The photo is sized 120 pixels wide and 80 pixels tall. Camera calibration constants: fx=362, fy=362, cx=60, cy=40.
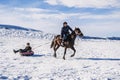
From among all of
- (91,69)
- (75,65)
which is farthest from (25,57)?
(91,69)

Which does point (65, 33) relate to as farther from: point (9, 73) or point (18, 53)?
point (9, 73)

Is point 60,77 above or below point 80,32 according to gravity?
below

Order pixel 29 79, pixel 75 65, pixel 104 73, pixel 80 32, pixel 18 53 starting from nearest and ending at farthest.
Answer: pixel 29 79
pixel 104 73
pixel 75 65
pixel 80 32
pixel 18 53

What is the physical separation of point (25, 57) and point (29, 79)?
31.0ft

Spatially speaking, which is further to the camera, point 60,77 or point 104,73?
point 104,73

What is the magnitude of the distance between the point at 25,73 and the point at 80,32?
25.8ft

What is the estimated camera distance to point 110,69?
64.3ft

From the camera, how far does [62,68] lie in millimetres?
19516

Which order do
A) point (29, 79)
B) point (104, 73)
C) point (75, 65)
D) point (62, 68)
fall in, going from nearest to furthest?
point (29, 79) → point (104, 73) → point (62, 68) → point (75, 65)

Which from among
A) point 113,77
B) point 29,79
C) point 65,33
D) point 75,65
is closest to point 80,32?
point 65,33

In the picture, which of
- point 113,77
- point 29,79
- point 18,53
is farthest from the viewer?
point 18,53

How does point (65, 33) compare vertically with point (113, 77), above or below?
above

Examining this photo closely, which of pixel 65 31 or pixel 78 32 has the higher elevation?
pixel 65 31

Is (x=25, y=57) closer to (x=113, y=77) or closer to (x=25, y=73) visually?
(x=25, y=73)
